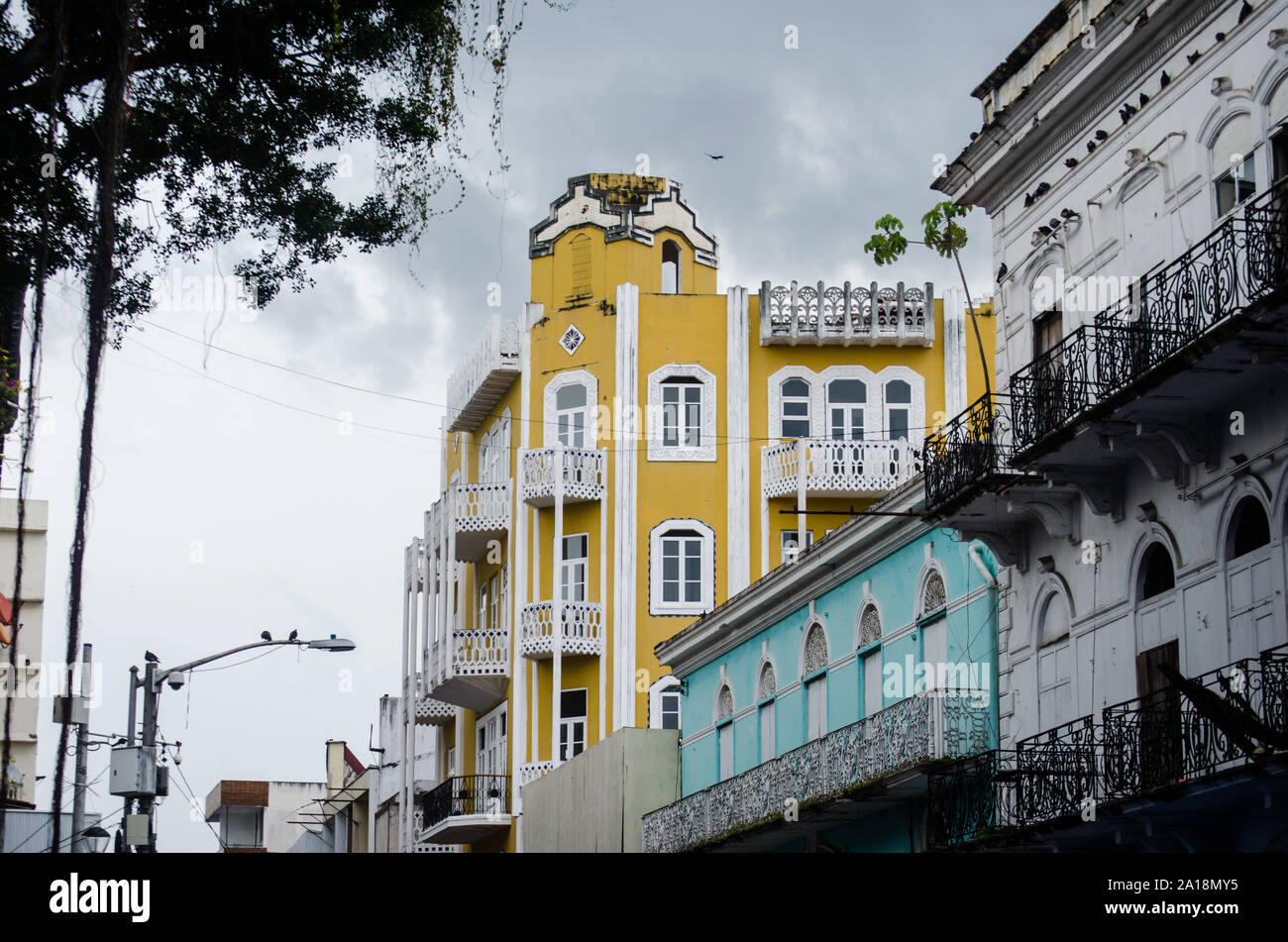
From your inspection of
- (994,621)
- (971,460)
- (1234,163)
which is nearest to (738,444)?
(994,621)

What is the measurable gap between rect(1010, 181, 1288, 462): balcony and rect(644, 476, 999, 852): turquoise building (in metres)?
3.97

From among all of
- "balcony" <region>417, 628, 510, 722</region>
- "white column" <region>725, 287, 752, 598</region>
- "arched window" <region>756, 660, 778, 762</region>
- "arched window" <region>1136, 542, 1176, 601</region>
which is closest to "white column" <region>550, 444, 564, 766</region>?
"balcony" <region>417, 628, 510, 722</region>

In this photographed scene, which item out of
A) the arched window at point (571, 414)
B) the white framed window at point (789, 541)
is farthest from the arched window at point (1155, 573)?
the arched window at point (571, 414)

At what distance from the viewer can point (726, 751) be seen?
34.2 metres

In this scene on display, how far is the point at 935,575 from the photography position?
2644 cm

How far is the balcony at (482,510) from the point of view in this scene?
45562mm

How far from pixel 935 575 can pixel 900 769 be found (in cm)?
283

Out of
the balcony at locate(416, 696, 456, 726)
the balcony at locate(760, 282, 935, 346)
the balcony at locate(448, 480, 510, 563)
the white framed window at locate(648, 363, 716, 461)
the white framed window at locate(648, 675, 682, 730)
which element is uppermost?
the balcony at locate(760, 282, 935, 346)

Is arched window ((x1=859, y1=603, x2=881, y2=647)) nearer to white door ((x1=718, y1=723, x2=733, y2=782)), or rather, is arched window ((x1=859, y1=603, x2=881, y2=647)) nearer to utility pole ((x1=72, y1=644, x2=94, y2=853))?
white door ((x1=718, y1=723, x2=733, y2=782))

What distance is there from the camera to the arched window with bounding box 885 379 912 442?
145 feet

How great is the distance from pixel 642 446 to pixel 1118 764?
81.5 ft

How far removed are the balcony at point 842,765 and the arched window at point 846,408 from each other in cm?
1299

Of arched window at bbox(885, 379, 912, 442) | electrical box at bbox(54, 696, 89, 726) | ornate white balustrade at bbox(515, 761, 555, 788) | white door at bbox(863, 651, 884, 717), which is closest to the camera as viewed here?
electrical box at bbox(54, 696, 89, 726)

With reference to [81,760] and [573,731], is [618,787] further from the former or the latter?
[81,760]
